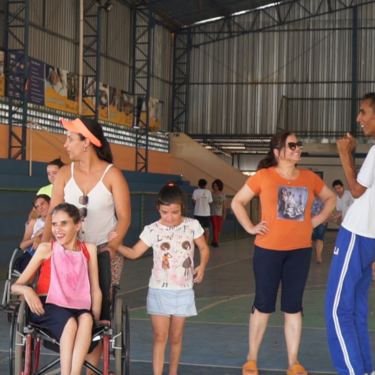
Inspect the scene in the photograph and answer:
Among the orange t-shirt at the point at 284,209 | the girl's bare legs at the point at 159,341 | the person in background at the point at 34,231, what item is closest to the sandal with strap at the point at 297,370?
the orange t-shirt at the point at 284,209

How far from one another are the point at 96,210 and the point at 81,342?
89 centimetres

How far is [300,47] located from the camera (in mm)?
29125

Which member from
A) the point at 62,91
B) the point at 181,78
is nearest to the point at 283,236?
the point at 62,91

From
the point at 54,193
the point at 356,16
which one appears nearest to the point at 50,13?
the point at 356,16

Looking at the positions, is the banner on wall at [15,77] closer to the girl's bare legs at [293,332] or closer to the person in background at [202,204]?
the person in background at [202,204]

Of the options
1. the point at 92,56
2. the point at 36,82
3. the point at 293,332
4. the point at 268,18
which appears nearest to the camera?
the point at 293,332

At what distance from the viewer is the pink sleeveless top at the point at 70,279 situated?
4.09 m

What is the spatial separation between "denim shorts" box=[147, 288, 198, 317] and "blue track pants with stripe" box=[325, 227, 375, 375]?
0.93 metres

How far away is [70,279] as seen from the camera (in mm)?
4102

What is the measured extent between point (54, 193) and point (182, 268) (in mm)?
990

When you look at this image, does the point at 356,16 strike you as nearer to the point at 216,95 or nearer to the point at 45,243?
the point at 216,95

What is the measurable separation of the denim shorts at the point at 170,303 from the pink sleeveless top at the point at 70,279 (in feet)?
1.73

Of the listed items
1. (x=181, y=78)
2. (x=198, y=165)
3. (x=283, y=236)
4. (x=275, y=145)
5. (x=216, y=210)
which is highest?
(x=181, y=78)

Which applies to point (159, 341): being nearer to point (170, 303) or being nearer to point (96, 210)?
point (170, 303)
